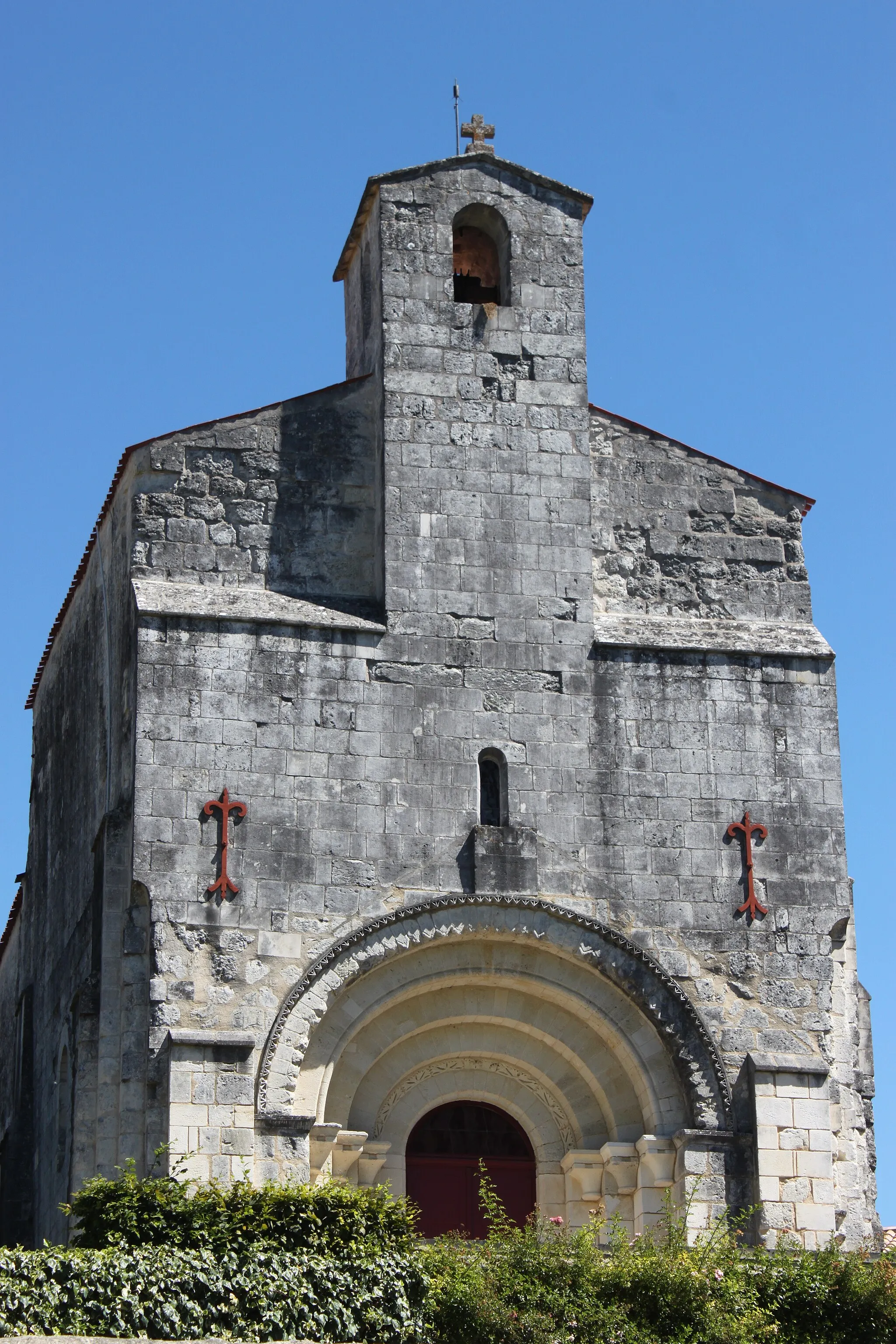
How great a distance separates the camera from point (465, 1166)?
20.9m

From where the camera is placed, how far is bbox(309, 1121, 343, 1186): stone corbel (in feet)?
63.6

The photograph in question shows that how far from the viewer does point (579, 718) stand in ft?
68.5

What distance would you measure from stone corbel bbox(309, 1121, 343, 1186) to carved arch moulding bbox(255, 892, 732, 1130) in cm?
67

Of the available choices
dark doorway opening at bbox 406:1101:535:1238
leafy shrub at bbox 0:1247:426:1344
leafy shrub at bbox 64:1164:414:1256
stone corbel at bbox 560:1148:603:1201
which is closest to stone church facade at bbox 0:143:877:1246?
stone corbel at bbox 560:1148:603:1201

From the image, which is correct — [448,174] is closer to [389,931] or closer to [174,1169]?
[389,931]

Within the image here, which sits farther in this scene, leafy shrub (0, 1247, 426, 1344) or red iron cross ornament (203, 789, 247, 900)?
red iron cross ornament (203, 789, 247, 900)

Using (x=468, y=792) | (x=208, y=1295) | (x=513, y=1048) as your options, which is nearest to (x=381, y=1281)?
(x=208, y=1295)

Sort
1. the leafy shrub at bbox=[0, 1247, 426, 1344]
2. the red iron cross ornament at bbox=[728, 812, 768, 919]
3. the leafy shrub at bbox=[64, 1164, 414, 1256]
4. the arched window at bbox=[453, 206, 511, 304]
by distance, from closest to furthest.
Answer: the leafy shrub at bbox=[0, 1247, 426, 1344]
the leafy shrub at bbox=[64, 1164, 414, 1256]
the red iron cross ornament at bbox=[728, 812, 768, 919]
the arched window at bbox=[453, 206, 511, 304]

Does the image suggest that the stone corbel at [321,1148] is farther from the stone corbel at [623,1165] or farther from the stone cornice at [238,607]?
the stone cornice at [238,607]

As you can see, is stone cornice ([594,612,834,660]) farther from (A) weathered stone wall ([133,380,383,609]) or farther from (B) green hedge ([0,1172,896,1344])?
(B) green hedge ([0,1172,896,1344])

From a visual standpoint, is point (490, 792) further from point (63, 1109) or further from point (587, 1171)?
point (63, 1109)

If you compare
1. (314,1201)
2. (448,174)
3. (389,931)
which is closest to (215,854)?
(389,931)

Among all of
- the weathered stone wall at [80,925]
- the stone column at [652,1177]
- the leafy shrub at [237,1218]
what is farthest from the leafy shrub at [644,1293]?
the weathered stone wall at [80,925]

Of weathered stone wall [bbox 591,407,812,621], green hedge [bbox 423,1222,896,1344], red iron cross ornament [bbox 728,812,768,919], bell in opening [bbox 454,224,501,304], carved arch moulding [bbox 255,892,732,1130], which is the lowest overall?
green hedge [bbox 423,1222,896,1344]
